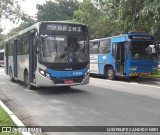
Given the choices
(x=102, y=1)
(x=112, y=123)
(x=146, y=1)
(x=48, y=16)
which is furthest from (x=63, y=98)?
(x=48, y=16)

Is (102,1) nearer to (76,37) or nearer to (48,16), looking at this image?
(76,37)

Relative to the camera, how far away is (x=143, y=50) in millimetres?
20641

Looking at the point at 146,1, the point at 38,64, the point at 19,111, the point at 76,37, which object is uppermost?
the point at 146,1

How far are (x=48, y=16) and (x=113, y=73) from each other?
147 ft

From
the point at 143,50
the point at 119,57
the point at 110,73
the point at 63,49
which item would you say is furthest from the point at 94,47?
the point at 63,49

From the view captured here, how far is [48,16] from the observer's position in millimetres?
64688

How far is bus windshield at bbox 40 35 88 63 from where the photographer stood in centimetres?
1396

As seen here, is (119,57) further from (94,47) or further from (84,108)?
(84,108)

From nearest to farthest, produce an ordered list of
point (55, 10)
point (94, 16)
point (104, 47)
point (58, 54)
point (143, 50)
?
1. point (58, 54)
2. point (143, 50)
3. point (104, 47)
4. point (94, 16)
5. point (55, 10)

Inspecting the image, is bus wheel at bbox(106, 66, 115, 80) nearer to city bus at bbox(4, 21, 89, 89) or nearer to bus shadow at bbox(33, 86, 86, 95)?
bus shadow at bbox(33, 86, 86, 95)

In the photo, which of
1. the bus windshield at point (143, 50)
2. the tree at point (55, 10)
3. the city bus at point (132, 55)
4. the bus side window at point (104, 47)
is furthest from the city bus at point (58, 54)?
the tree at point (55, 10)

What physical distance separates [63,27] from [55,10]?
51.4 metres

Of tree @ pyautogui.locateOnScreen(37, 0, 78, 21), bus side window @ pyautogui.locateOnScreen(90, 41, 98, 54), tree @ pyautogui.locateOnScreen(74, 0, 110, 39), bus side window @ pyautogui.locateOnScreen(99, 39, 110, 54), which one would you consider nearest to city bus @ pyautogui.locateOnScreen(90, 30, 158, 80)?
bus side window @ pyautogui.locateOnScreen(99, 39, 110, 54)

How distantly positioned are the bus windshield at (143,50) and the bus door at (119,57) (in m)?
1.03
